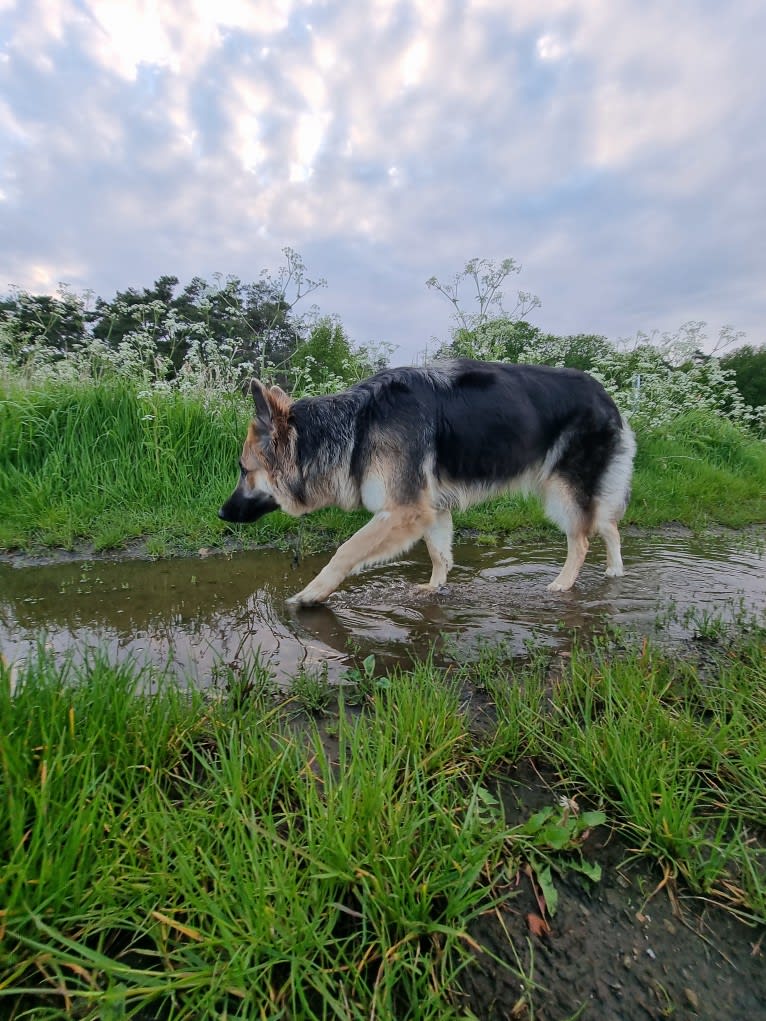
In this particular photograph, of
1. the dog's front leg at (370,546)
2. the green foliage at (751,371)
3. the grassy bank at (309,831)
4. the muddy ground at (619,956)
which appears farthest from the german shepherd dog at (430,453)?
the green foliage at (751,371)

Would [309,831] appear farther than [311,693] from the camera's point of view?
No

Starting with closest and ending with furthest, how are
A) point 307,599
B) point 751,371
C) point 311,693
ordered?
point 311,693, point 307,599, point 751,371

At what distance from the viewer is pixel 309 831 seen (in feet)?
3.97

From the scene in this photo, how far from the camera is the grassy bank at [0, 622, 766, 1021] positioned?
38.5 inches

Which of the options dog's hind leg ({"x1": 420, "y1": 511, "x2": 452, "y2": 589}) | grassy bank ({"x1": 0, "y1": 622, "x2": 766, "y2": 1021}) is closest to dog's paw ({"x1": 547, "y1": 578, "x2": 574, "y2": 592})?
dog's hind leg ({"x1": 420, "y1": 511, "x2": 452, "y2": 589})

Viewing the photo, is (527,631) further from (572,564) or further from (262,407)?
(262,407)

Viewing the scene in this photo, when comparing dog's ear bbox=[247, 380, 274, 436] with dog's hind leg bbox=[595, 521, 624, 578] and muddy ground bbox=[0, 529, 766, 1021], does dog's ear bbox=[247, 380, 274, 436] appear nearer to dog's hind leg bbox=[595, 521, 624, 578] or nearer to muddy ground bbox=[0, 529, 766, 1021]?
muddy ground bbox=[0, 529, 766, 1021]

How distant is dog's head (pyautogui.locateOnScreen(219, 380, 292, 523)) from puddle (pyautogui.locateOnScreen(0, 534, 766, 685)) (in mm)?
566

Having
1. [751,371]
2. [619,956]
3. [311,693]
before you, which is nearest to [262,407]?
[311,693]

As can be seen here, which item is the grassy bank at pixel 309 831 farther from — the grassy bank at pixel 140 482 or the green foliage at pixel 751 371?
the green foliage at pixel 751 371

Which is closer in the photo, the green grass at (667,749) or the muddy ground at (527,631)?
the muddy ground at (527,631)

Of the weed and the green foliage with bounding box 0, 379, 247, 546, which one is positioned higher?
the green foliage with bounding box 0, 379, 247, 546

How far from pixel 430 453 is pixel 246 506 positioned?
1.57 m

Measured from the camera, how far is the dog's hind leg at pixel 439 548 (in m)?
3.79
